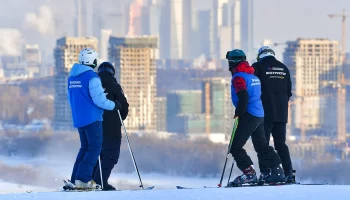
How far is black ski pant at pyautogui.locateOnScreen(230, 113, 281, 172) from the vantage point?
39.1ft

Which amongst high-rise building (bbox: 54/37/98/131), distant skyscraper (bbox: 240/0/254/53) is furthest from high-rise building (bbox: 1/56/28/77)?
distant skyscraper (bbox: 240/0/254/53)

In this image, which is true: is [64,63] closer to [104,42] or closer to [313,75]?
[104,42]

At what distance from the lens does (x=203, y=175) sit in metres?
109

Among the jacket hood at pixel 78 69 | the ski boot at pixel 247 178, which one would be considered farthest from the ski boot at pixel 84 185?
the ski boot at pixel 247 178

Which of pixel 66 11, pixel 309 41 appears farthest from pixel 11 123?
pixel 309 41

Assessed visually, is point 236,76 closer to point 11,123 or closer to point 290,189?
point 290,189

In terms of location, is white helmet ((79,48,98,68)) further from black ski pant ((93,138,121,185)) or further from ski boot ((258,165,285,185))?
ski boot ((258,165,285,185))

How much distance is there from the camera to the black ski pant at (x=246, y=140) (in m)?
11.9

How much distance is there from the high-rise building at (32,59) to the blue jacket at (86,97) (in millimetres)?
163231

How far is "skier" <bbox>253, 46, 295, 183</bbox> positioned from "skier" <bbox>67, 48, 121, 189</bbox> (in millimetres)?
1835

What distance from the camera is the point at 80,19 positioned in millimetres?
165250

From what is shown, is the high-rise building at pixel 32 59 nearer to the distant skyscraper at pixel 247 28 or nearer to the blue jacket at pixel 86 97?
the distant skyscraper at pixel 247 28

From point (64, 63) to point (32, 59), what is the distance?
24.8 metres

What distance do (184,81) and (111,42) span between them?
65.1 feet
